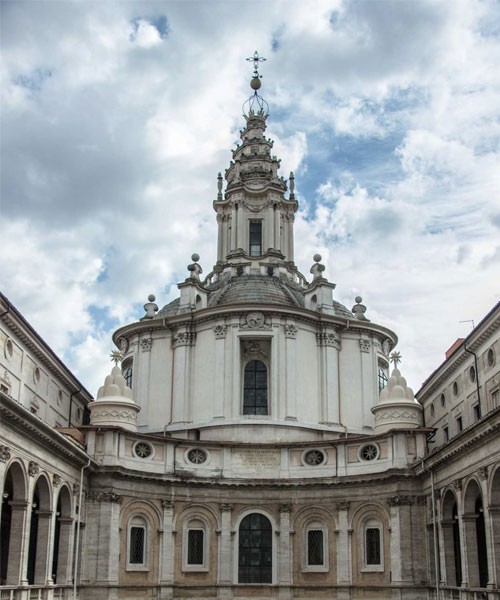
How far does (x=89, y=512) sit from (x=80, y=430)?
495cm

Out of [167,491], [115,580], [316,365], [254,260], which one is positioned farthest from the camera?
[254,260]

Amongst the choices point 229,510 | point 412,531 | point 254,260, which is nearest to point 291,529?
point 229,510

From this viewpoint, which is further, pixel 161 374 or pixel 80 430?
pixel 161 374

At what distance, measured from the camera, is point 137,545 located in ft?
160

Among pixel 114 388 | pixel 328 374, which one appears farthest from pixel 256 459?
pixel 114 388

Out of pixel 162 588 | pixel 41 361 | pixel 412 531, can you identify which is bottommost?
pixel 162 588

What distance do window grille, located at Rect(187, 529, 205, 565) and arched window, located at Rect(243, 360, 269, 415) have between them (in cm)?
896

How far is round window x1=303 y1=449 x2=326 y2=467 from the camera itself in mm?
51906

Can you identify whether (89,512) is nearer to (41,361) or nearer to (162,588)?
(162,588)

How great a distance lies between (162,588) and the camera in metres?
48.2

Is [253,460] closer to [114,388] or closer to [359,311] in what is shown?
[114,388]

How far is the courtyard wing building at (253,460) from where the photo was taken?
39.8 metres

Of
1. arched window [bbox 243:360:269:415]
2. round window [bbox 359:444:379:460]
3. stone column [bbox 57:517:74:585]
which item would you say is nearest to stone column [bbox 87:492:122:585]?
stone column [bbox 57:517:74:585]

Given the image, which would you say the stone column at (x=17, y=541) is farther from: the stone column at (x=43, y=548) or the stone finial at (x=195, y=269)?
the stone finial at (x=195, y=269)
